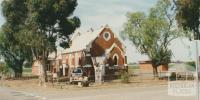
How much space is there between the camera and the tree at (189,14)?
1822 inches

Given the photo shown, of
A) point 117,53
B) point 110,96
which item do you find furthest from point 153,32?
point 110,96

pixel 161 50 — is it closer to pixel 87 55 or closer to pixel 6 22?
pixel 87 55

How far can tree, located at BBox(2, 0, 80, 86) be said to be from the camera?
59656mm

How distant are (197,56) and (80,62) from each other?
215 ft

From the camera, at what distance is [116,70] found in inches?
2958

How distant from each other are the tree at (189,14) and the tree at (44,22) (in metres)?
18.1

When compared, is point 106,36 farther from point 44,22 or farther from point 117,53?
point 44,22

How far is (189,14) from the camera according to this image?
47.1 meters

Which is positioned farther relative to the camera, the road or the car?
the car

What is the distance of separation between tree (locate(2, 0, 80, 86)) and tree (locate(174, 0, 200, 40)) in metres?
18.1

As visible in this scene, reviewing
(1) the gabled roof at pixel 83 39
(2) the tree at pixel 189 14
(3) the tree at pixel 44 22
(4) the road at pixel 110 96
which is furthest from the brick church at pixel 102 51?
(4) the road at pixel 110 96

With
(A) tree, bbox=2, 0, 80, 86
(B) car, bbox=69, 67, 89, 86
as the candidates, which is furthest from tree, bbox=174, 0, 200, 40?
(A) tree, bbox=2, 0, 80, 86

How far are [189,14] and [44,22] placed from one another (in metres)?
21.7

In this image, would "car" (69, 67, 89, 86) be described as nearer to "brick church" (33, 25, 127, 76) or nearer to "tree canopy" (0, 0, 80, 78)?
"tree canopy" (0, 0, 80, 78)
